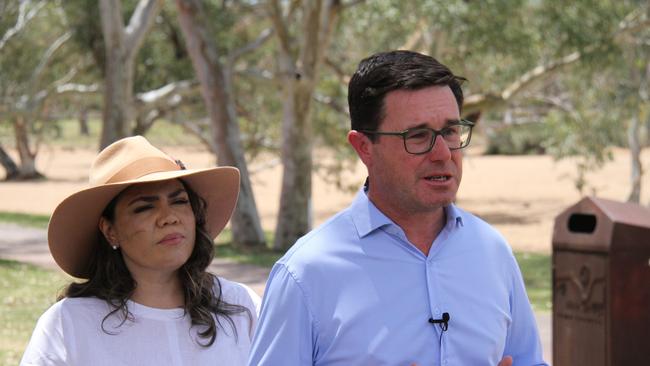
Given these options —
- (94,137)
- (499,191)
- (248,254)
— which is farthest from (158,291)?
(94,137)

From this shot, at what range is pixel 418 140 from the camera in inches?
108

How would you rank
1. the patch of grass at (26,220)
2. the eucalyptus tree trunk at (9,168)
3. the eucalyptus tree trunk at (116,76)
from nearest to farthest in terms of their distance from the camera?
the eucalyptus tree trunk at (116,76) < the patch of grass at (26,220) < the eucalyptus tree trunk at (9,168)

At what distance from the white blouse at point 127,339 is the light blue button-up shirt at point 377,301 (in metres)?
1.02

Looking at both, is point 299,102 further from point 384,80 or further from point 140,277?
point 384,80

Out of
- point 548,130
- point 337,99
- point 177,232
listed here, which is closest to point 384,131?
point 177,232

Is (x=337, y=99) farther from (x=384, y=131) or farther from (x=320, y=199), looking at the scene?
(x=384, y=131)

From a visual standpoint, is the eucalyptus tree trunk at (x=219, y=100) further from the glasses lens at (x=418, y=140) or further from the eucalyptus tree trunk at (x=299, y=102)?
the glasses lens at (x=418, y=140)

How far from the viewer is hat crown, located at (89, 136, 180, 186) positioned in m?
3.87

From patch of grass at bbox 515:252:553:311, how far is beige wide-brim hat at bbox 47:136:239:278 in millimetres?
8983

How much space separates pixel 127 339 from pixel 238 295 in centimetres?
44

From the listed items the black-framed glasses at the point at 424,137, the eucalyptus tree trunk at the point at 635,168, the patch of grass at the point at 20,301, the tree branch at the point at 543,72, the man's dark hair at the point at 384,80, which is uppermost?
the man's dark hair at the point at 384,80

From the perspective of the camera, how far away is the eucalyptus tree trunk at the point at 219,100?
1878 cm

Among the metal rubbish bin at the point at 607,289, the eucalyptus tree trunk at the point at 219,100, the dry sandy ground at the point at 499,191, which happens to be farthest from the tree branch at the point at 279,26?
the metal rubbish bin at the point at 607,289

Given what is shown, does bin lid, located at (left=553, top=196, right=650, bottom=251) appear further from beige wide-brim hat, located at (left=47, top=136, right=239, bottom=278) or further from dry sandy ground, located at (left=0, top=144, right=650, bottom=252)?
dry sandy ground, located at (left=0, top=144, right=650, bottom=252)
